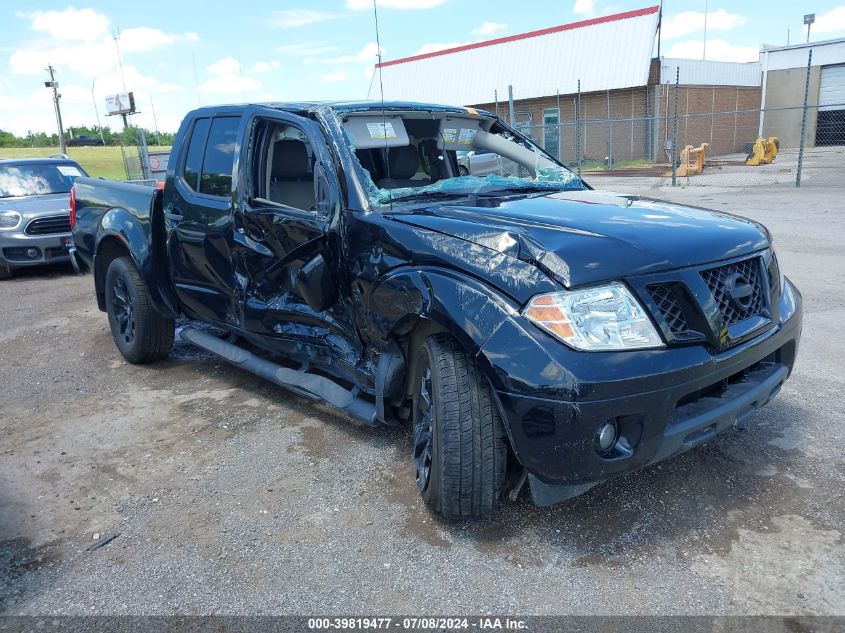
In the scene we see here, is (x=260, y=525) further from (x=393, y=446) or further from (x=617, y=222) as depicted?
(x=617, y=222)

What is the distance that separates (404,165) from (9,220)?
8045 mm

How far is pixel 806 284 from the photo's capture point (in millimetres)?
6777

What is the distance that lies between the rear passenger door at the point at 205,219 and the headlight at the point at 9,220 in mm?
6344

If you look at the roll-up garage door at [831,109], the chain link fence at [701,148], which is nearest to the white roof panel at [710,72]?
the chain link fence at [701,148]

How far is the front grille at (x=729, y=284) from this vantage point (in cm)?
271

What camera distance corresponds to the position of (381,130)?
3824 millimetres

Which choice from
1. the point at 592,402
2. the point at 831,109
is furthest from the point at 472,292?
the point at 831,109

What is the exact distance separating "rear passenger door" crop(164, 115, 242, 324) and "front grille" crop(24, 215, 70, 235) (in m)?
6.23

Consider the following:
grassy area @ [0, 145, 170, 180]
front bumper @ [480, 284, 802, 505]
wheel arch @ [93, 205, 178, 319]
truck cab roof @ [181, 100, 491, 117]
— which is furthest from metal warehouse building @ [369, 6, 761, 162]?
front bumper @ [480, 284, 802, 505]

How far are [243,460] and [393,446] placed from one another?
2.69ft

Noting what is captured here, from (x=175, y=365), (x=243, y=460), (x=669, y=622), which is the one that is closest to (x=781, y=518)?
(x=669, y=622)

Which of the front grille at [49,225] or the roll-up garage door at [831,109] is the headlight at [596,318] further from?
the roll-up garage door at [831,109]

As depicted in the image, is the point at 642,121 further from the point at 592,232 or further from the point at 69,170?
the point at 592,232

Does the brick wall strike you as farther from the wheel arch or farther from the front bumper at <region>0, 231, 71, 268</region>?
the wheel arch
